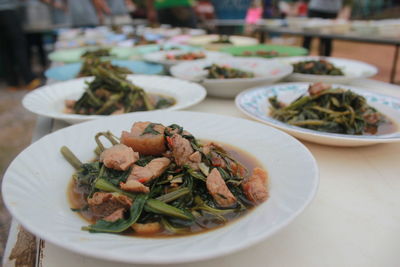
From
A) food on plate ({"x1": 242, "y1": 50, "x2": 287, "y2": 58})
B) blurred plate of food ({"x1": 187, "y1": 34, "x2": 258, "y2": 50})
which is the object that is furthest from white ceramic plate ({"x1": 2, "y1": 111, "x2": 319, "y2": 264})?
blurred plate of food ({"x1": 187, "y1": 34, "x2": 258, "y2": 50})

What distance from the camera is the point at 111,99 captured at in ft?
5.14

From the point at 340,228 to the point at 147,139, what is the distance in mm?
567

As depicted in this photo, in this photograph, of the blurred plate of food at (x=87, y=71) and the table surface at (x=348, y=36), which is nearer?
the blurred plate of food at (x=87, y=71)

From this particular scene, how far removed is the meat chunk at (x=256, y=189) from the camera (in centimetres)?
80

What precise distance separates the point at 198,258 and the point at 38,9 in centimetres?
689

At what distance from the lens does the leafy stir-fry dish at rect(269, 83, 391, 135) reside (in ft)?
4.38

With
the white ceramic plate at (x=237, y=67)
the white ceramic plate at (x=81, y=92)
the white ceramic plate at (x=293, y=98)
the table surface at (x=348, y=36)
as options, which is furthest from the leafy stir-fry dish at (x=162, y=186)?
the table surface at (x=348, y=36)

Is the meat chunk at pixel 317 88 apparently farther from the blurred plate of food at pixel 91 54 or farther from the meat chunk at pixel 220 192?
the blurred plate of food at pixel 91 54

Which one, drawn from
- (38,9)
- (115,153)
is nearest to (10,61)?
(38,9)

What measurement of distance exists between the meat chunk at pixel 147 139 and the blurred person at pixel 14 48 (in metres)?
5.71

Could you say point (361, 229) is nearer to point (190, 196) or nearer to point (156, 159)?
point (190, 196)

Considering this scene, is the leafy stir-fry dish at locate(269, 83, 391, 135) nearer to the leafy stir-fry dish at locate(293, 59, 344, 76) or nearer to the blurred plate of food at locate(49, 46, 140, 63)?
the leafy stir-fry dish at locate(293, 59, 344, 76)

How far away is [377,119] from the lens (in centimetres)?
137

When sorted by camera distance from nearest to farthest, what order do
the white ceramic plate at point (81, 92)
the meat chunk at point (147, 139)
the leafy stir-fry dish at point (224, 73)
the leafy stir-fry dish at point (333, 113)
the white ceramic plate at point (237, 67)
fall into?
the meat chunk at point (147, 139) → the leafy stir-fry dish at point (333, 113) → the white ceramic plate at point (81, 92) → the white ceramic plate at point (237, 67) → the leafy stir-fry dish at point (224, 73)
